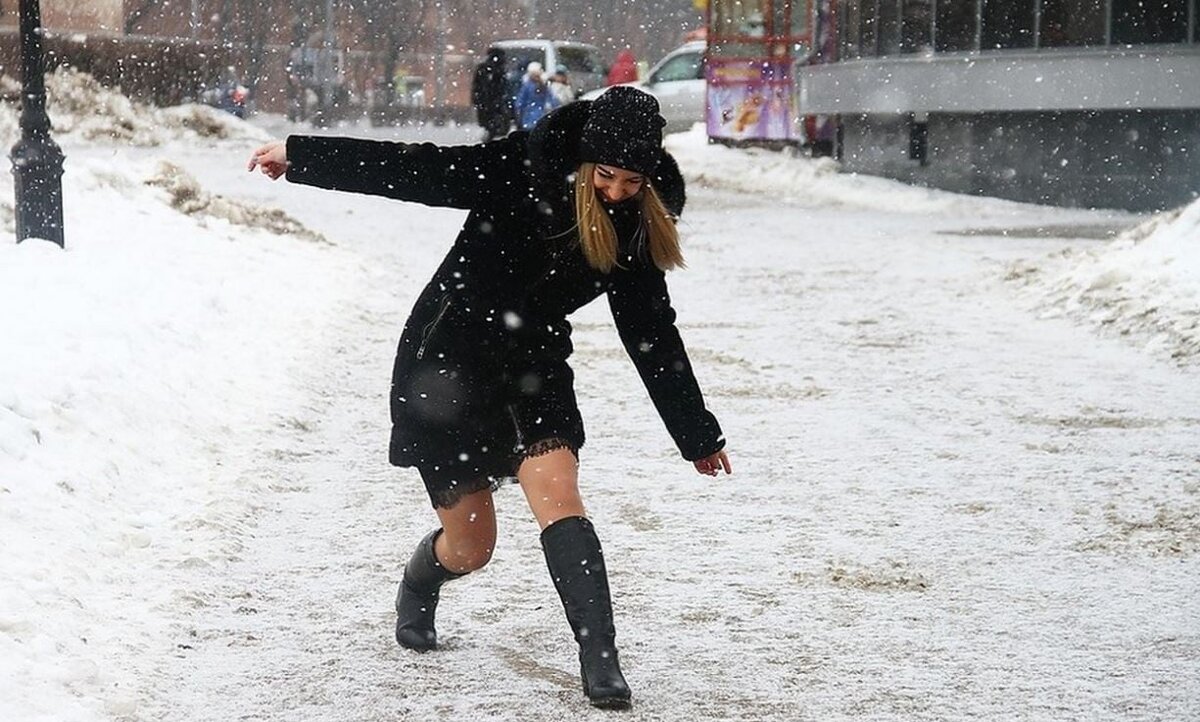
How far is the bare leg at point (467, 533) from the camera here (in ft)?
14.1

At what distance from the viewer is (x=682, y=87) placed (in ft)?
99.7

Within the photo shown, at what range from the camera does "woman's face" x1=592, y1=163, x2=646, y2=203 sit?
12.8 ft

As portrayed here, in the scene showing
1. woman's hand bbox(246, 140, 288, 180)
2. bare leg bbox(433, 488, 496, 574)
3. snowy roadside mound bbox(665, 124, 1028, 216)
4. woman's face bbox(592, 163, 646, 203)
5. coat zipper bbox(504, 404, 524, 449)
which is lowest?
snowy roadside mound bbox(665, 124, 1028, 216)

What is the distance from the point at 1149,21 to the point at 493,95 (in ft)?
38.5

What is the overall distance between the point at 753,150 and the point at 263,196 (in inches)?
367

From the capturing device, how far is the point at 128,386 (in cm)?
727

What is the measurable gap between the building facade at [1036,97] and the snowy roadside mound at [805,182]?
531mm

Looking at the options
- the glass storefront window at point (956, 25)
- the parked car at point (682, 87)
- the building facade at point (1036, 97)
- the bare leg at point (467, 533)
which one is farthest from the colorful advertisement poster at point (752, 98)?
the bare leg at point (467, 533)

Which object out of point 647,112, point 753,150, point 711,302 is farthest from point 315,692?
point 753,150

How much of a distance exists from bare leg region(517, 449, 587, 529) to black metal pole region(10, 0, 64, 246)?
7459mm

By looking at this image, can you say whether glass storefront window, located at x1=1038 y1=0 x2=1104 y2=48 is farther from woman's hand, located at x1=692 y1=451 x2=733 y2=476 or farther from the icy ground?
woman's hand, located at x1=692 y1=451 x2=733 y2=476

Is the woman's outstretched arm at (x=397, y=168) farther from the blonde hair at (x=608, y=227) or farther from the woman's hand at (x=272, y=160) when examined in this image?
the blonde hair at (x=608, y=227)

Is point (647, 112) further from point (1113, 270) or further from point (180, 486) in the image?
point (1113, 270)

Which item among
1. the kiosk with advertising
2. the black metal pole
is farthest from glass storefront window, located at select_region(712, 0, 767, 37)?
the black metal pole
